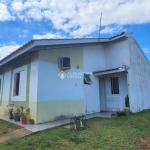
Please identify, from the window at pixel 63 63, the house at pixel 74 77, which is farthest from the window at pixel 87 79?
the window at pixel 63 63

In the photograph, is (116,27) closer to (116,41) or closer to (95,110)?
(116,41)

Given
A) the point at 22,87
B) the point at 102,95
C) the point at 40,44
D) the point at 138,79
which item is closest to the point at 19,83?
the point at 22,87

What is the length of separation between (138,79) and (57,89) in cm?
722

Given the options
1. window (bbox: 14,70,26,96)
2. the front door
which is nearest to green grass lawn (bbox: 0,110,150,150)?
window (bbox: 14,70,26,96)

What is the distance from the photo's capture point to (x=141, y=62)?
43.7 ft

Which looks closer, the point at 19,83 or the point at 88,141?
the point at 88,141

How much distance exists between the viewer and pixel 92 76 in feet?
39.1

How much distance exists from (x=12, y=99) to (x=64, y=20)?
348 inches

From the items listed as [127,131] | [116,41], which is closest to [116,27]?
[116,41]

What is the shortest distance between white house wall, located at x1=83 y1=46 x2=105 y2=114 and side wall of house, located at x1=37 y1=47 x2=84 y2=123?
0.61 meters

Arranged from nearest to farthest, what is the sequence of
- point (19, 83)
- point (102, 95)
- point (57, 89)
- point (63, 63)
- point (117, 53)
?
point (57, 89) → point (63, 63) → point (19, 83) → point (117, 53) → point (102, 95)

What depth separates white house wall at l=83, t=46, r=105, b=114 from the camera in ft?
36.7

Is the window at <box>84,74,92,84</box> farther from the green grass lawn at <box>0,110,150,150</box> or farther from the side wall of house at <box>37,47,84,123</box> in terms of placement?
the green grass lawn at <box>0,110,150,150</box>

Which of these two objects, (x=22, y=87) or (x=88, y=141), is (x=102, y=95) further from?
(x=88, y=141)
